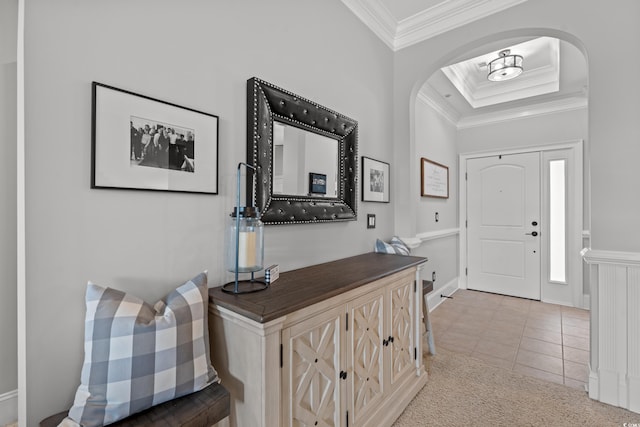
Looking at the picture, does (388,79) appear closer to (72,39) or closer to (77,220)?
(72,39)

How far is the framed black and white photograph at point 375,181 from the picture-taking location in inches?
95.1

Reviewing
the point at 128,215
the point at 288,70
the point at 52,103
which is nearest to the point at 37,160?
the point at 52,103

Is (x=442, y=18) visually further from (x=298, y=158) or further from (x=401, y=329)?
(x=401, y=329)

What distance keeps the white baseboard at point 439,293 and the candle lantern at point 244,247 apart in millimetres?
2803

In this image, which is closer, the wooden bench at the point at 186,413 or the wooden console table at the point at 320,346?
the wooden bench at the point at 186,413

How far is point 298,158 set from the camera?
70.8 inches

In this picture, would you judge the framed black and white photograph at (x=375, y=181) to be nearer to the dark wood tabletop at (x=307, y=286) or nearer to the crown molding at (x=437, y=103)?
the dark wood tabletop at (x=307, y=286)

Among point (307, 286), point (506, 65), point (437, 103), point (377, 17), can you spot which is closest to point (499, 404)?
point (307, 286)

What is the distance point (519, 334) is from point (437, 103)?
2831 mm

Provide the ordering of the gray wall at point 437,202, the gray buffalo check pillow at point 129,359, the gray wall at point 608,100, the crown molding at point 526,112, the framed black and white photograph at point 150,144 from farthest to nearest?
the crown molding at point 526,112
the gray wall at point 437,202
the gray wall at point 608,100
the framed black and white photograph at point 150,144
the gray buffalo check pillow at point 129,359

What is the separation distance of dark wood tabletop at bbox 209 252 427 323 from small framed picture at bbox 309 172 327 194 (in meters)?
0.49

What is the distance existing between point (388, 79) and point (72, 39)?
239cm

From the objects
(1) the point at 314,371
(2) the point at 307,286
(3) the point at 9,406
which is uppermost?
(2) the point at 307,286

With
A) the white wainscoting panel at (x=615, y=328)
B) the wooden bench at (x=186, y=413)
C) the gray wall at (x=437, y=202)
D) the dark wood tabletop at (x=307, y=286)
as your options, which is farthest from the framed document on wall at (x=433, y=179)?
the wooden bench at (x=186, y=413)
